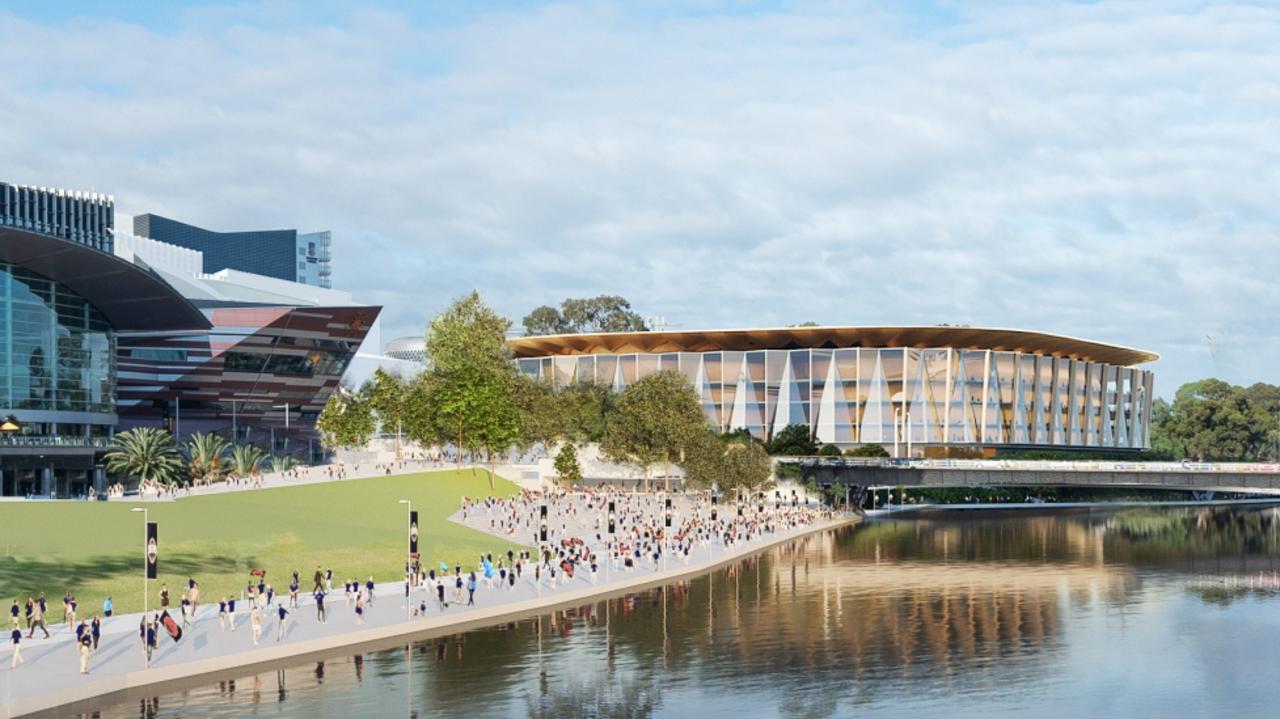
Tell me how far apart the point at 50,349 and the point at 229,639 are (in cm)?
7746

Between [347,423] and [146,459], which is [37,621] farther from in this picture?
[347,423]

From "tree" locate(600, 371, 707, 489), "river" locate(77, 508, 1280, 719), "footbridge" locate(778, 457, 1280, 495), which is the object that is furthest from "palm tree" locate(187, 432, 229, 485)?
"footbridge" locate(778, 457, 1280, 495)

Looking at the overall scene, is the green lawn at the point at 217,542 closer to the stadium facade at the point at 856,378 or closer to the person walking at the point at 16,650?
the person walking at the point at 16,650

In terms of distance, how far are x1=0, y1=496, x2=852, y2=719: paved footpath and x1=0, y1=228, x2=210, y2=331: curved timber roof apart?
58.9 metres

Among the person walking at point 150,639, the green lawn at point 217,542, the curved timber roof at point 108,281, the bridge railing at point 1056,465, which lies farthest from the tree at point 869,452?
the person walking at point 150,639

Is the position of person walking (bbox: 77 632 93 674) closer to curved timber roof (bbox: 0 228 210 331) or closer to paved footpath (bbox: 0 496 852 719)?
paved footpath (bbox: 0 496 852 719)

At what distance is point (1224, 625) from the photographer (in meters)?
58.6

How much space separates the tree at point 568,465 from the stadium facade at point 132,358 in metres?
27.1

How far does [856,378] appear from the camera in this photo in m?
179

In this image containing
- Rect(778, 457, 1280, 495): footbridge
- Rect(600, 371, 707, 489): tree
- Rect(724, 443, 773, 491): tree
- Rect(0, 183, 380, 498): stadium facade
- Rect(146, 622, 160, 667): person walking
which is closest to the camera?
Rect(146, 622, 160, 667): person walking

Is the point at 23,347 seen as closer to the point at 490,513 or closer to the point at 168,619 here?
the point at 490,513

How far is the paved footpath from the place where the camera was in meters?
41.0

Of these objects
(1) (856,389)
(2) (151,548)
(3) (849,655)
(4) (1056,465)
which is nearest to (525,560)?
(3) (849,655)

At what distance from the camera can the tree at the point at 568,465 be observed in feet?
441
